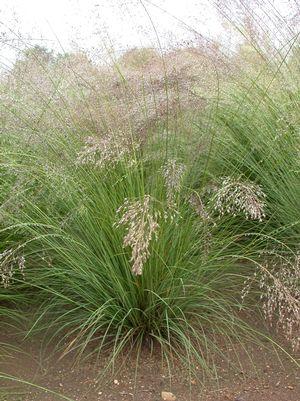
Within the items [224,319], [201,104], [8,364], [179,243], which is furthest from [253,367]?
[201,104]

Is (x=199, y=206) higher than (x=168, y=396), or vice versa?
(x=199, y=206)

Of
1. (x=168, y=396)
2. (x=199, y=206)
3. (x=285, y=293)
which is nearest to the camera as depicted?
(x=285, y=293)

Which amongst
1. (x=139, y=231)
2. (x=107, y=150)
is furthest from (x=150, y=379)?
(x=107, y=150)

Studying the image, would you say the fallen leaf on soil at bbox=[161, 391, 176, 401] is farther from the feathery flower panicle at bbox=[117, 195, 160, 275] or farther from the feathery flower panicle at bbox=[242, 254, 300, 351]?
the feathery flower panicle at bbox=[117, 195, 160, 275]

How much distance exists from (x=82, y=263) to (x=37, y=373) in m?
0.46

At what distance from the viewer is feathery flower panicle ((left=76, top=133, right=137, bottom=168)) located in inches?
94.5

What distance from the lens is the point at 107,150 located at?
95.4 inches

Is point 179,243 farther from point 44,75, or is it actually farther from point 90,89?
point 44,75

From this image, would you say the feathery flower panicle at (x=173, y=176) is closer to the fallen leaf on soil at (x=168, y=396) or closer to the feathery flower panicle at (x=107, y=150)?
the feathery flower panicle at (x=107, y=150)

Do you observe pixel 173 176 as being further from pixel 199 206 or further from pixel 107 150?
pixel 107 150

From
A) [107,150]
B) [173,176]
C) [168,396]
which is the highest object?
[107,150]

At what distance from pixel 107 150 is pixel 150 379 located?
0.93 metres

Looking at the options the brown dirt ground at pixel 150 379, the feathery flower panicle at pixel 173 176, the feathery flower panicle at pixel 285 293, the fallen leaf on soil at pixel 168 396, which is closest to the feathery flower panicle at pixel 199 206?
the feathery flower panicle at pixel 173 176

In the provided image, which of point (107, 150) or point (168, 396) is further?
point (107, 150)
